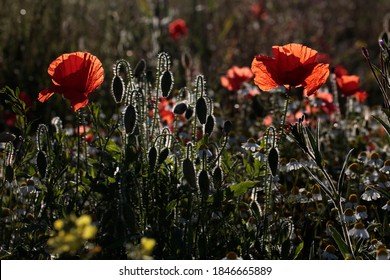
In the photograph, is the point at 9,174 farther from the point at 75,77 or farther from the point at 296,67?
the point at 296,67

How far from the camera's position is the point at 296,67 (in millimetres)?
2287

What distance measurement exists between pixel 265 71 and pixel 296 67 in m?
0.13

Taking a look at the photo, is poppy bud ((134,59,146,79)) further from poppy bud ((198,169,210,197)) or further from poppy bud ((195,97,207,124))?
poppy bud ((198,169,210,197))

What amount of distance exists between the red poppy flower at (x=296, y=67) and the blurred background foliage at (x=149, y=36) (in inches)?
74.5

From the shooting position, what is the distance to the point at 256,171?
2506mm

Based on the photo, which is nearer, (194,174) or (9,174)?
(194,174)

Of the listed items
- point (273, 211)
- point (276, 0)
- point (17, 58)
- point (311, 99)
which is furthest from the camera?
point (276, 0)

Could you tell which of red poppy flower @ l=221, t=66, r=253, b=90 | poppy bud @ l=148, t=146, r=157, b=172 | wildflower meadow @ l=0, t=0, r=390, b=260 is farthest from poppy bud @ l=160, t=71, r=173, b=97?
red poppy flower @ l=221, t=66, r=253, b=90

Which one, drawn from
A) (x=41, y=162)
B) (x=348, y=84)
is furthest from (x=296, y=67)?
(x=348, y=84)

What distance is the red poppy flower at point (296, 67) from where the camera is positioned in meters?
2.29

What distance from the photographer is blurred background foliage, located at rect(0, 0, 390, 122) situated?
4.82m
